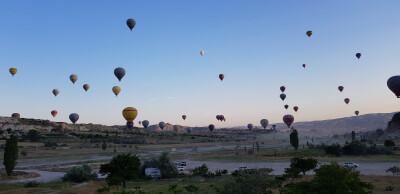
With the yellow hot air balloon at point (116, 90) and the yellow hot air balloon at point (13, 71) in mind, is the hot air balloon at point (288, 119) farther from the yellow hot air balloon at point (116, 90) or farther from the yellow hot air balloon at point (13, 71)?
the yellow hot air balloon at point (13, 71)

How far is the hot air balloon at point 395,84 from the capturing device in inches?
2808

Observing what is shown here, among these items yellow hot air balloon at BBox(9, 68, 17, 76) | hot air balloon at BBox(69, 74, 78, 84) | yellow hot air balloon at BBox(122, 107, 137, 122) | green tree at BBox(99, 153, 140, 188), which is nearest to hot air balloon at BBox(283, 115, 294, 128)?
yellow hot air balloon at BBox(122, 107, 137, 122)

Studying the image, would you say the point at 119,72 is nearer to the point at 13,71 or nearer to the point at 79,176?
the point at 13,71

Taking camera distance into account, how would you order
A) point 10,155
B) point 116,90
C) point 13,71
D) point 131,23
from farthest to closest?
point 13,71 → point 116,90 → point 131,23 → point 10,155

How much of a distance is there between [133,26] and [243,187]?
58.1 metres

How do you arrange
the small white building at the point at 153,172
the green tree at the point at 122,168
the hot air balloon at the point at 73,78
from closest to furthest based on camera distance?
the green tree at the point at 122,168 < the small white building at the point at 153,172 < the hot air balloon at the point at 73,78

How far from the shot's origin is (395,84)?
71625mm

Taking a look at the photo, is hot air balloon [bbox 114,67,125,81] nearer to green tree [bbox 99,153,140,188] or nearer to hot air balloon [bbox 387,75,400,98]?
green tree [bbox 99,153,140,188]

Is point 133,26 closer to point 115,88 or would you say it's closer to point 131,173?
point 115,88

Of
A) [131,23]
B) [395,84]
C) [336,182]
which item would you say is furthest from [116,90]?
[336,182]

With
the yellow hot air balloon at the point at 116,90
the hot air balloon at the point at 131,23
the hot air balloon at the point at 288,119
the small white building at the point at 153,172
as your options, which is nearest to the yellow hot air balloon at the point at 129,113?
the yellow hot air balloon at the point at 116,90

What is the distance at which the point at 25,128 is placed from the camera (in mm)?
147250

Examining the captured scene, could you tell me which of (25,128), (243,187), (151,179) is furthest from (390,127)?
(25,128)

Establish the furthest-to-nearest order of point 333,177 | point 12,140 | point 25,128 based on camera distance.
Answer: point 25,128
point 12,140
point 333,177
